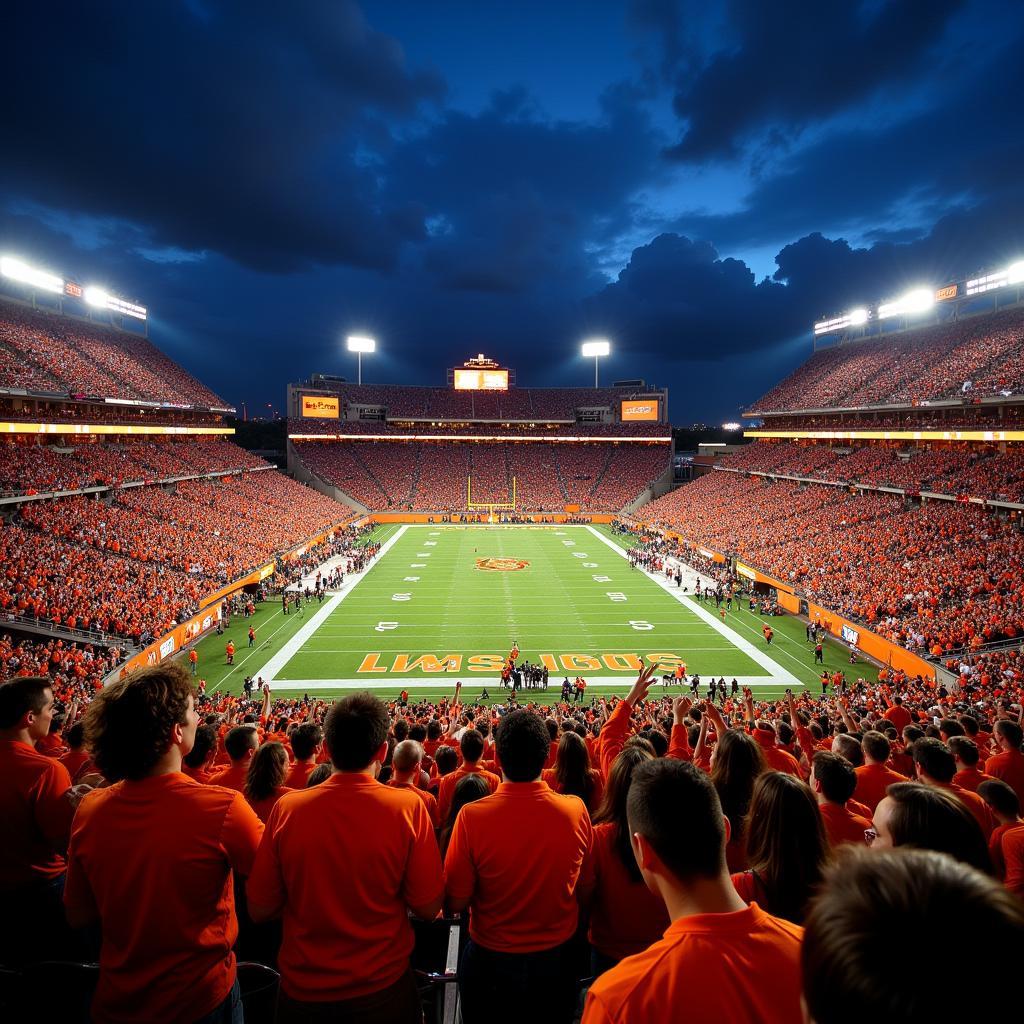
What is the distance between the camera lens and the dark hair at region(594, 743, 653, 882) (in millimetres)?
3248

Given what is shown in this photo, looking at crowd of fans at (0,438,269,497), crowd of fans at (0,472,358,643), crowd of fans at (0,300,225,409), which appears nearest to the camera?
crowd of fans at (0,472,358,643)

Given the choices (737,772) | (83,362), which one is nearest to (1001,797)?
(737,772)

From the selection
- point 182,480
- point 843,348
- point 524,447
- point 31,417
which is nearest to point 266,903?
point 31,417

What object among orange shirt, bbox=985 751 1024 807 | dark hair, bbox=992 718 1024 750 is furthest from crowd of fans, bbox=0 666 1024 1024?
dark hair, bbox=992 718 1024 750

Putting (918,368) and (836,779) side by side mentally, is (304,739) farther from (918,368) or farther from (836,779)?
(918,368)

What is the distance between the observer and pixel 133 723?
9.14ft

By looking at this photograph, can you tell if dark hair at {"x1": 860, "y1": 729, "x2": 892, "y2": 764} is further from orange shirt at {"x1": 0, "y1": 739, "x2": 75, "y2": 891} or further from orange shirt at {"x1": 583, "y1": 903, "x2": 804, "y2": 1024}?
orange shirt at {"x1": 0, "y1": 739, "x2": 75, "y2": 891}

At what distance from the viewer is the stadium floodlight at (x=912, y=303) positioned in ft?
156

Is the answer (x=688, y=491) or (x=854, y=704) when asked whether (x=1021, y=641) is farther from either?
(x=688, y=491)

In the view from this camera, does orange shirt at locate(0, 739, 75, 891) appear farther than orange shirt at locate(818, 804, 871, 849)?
No

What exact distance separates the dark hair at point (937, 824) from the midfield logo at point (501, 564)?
34832 mm

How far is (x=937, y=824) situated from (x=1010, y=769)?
4.97 meters

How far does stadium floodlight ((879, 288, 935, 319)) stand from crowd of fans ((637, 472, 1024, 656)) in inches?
684

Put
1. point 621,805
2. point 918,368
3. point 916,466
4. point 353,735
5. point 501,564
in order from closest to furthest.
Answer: point 353,735, point 621,805, point 916,466, point 501,564, point 918,368
